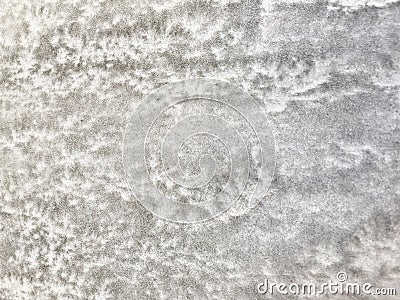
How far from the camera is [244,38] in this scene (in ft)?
3.56

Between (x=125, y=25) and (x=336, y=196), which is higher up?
(x=125, y=25)

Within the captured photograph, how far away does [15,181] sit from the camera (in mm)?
1298

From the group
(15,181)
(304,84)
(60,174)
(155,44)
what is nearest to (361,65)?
(304,84)

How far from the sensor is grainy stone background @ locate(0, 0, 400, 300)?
100 cm

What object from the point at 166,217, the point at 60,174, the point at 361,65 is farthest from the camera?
the point at 60,174

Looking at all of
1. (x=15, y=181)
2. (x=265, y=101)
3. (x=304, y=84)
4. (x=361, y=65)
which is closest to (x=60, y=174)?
(x=15, y=181)

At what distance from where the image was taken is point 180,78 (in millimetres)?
1129

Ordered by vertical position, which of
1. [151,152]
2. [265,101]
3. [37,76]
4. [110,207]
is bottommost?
[110,207]

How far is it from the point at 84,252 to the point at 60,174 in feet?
0.78

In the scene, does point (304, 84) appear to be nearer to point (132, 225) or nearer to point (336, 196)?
point (336, 196)

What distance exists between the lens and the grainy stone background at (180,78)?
3.29ft

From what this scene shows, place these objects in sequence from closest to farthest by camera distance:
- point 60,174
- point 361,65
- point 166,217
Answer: point 361,65
point 166,217
point 60,174

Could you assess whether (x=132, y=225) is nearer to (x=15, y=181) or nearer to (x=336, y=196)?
(x=15, y=181)

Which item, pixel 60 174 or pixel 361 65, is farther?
pixel 60 174
